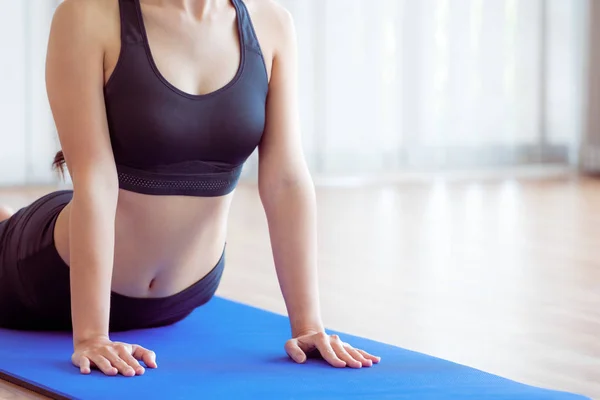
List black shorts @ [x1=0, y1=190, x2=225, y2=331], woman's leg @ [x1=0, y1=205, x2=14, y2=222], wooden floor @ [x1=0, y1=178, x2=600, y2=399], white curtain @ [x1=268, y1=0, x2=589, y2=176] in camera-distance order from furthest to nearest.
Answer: white curtain @ [x1=268, y1=0, x2=589, y2=176] → woman's leg @ [x1=0, y1=205, x2=14, y2=222] → wooden floor @ [x1=0, y1=178, x2=600, y2=399] → black shorts @ [x1=0, y1=190, x2=225, y2=331]

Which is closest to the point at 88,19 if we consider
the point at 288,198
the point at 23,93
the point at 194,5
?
the point at 194,5

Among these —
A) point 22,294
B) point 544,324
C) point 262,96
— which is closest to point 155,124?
point 262,96

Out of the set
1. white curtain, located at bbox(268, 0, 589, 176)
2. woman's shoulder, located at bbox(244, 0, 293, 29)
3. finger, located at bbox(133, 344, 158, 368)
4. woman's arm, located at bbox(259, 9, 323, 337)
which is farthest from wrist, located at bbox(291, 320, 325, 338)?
white curtain, located at bbox(268, 0, 589, 176)

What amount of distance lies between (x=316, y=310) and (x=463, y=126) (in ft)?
12.9

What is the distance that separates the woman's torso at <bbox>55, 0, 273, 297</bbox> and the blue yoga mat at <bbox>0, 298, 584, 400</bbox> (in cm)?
12

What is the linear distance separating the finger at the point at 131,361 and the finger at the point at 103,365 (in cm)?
2

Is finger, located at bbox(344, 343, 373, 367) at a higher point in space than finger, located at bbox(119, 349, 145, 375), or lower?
lower

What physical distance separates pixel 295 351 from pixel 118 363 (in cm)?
28

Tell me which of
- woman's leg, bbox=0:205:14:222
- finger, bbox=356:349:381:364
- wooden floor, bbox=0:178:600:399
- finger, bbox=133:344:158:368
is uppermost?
woman's leg, bbox=0:205:14:222

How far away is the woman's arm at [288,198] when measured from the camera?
5.41ft

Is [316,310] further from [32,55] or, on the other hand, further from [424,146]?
[424,146]

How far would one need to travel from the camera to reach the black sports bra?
1.58m

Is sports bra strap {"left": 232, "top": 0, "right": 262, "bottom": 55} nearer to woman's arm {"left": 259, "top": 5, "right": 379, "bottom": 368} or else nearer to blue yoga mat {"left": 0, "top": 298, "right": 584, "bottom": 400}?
woman's arm {"left": 259, "top": 5, "right": 379, "bottom": 368}

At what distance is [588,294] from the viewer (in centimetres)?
244
